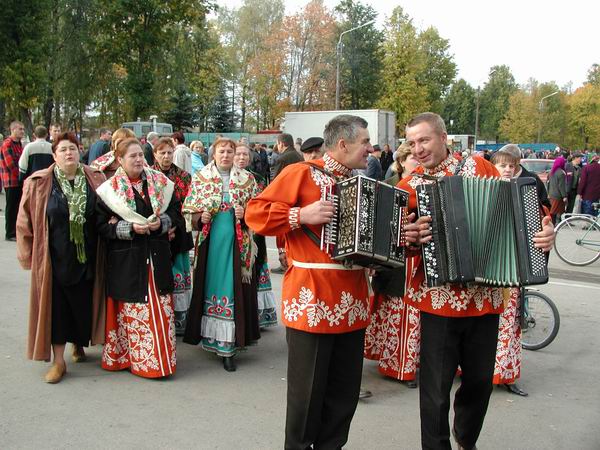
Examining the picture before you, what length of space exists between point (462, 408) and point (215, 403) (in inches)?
72.8

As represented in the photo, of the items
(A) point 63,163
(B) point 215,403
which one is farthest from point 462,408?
(A) point 63,163

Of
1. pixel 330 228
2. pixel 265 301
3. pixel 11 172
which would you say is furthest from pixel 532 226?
pixel 11 172

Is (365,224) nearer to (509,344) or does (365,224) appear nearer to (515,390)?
(509,344)

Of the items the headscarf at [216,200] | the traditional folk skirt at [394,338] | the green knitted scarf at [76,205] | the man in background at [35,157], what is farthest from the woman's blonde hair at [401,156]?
the man in background at [35,157]

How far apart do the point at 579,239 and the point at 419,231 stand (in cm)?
839

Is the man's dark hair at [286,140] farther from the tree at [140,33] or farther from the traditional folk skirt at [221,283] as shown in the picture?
the tree at [140,33]

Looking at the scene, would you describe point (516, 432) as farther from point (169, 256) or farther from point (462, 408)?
point (169, 256)

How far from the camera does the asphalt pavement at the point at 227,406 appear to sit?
401 cm

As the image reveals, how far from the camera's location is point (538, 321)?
595 centimetres

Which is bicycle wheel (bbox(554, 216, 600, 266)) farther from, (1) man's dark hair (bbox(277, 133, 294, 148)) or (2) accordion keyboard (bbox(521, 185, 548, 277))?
(2) accordion keyboard (bbox(521, 185, 548, 277))

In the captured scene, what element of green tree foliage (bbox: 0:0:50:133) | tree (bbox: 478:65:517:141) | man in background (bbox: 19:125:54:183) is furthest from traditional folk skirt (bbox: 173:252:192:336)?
tree (bbox: 478:65:517:141)

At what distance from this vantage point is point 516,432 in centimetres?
421

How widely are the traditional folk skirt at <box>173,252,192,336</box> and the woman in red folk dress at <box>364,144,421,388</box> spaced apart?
1864mm

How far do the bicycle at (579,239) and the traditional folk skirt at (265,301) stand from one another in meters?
6.13
